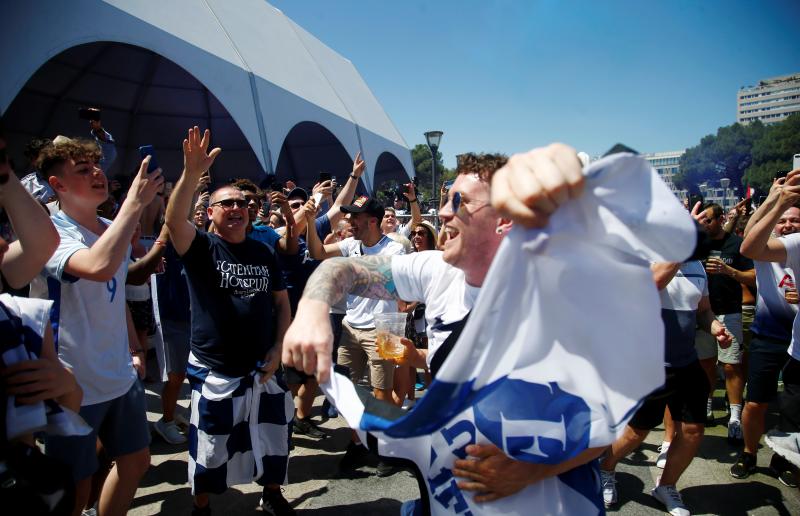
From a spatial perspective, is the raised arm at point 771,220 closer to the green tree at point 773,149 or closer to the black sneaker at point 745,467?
the black sneaker at point 745,467

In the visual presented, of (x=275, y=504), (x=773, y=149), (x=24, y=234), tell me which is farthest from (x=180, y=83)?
(x=773, y=149)

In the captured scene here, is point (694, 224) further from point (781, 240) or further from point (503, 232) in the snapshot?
point (781, 240)

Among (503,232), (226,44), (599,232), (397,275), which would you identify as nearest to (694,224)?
(599,232)

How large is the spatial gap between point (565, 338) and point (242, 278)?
2333 mm

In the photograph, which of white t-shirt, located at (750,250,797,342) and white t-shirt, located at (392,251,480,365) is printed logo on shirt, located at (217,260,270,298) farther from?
white t-shirt, located at (750,250,797,342)

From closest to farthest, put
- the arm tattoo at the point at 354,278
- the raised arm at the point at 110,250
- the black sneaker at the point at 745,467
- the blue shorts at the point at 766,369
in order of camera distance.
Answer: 1. the arm tattoo at the point at 354,278
2. the raised arm at the point at 110,250
3. the blue shorts at the point at 766,369
4. the black sneaker at the point at 745,467

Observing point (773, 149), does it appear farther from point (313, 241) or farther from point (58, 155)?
point (58, 155)

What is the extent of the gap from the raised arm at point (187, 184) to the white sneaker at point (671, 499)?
3681 millimetres

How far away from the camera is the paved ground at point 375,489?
3299 mm

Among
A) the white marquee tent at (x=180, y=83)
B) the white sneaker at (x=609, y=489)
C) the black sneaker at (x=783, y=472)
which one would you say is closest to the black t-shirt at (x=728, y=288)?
the black sneaker at (x=783, y=472)

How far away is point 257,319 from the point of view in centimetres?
303

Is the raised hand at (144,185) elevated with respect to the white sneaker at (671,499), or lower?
elevated

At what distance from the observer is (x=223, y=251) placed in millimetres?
2975

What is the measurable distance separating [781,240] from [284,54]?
704 inches
